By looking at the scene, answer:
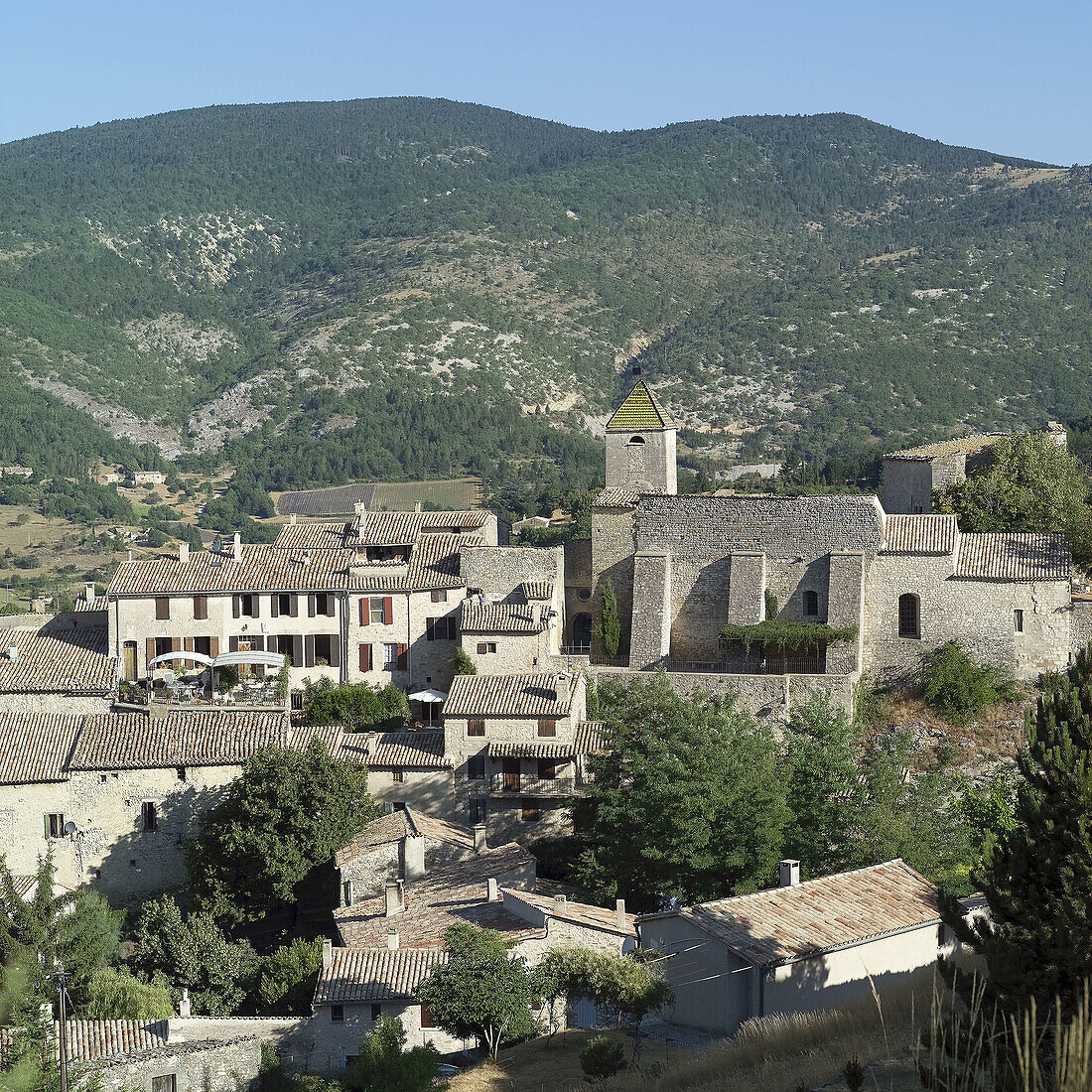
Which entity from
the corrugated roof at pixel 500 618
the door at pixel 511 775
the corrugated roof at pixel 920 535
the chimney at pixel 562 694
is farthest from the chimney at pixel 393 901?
the corrugated roof at pixel 920 535

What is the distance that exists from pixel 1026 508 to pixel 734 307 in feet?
339

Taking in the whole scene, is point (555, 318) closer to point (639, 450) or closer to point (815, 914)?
point (639, 450)

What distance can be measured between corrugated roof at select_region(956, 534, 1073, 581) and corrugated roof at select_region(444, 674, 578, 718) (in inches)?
498

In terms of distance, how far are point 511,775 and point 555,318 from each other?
115466 mm

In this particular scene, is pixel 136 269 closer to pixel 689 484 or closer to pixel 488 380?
pixel 488 380

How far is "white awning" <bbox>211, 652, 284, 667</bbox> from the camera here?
152ft

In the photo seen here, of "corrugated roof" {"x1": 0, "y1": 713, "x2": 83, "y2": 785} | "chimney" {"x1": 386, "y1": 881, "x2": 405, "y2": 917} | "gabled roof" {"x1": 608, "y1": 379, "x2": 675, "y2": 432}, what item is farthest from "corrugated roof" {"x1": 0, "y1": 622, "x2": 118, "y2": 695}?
"gabled roof" {"x1": 608, "y1": 379, "x2": 675, "y2": 432}

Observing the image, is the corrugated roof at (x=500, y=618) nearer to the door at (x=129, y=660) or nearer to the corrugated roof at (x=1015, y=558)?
the door at (x=129, y=660)

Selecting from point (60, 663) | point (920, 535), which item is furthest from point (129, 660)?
point (920, 535)

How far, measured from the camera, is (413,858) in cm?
3841

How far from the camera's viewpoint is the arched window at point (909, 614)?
151 feet

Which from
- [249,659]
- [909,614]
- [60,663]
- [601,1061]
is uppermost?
[909,614]

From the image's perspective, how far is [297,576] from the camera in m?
48.5

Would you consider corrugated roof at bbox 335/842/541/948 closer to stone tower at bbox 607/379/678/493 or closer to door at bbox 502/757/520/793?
door at bbox 502/757/520/793
